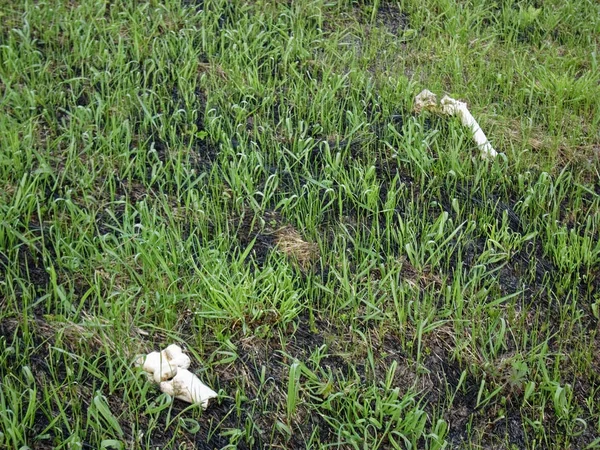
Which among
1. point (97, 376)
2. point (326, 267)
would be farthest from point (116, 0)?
point (97, 376)

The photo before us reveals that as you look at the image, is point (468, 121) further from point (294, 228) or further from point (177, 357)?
point (177, 357)

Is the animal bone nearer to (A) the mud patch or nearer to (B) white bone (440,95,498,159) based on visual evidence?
(A) the mud patch

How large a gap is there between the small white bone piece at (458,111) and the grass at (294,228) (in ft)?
0.20

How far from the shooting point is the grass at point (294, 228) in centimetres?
270

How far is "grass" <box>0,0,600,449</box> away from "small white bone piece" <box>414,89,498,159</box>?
60 millimetres

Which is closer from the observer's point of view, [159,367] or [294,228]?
[159,367]

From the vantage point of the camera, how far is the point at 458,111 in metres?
A: 3.93

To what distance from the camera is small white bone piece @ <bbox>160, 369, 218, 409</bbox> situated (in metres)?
2.66

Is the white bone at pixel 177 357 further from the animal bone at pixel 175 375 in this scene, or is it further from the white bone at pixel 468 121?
the white bone at pixel 468 121

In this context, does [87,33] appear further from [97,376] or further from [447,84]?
[97,376]

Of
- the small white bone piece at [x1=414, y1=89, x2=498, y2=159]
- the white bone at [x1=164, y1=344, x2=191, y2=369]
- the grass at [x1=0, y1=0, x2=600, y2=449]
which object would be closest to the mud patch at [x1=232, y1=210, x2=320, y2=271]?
the grass at [x1=0, y1=0, x2=600, y2=449]

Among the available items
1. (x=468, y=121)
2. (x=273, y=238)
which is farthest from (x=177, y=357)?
(x=468, y=121)

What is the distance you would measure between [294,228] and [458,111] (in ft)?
3.69

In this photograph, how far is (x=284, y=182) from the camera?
3598 mm
